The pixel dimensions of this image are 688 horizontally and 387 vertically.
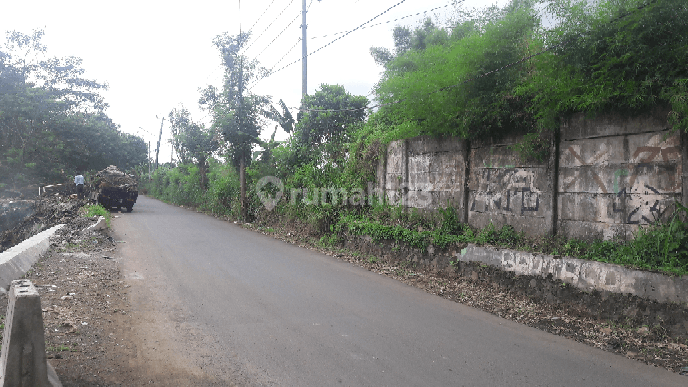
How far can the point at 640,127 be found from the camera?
19.2 feet

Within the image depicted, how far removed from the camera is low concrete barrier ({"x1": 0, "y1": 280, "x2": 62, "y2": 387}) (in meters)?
3.06

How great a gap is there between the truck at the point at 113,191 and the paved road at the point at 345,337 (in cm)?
1758

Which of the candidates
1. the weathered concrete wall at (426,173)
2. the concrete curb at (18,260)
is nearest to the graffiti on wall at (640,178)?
the weathered concrete wall at (426,173)

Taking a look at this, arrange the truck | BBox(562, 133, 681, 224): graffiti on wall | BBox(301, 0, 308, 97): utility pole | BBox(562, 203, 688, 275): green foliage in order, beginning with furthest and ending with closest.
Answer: the truck
BBox(301, 0, 308, 97): utility pole
BBox(562, 133, 681, 224): graffiti on wall
BBox(562, 203, 688, 275): green foliage

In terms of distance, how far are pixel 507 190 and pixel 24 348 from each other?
7.24 meters

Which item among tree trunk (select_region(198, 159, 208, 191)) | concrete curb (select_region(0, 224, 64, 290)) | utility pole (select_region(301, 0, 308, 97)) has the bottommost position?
concrete curb (select_region(0, 224, 64, 290))

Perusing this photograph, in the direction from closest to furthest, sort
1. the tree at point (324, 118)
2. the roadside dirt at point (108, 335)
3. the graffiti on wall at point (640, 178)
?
the roadside dirt at point (108, 335)
the graffiti on wall at point (640, 178)
the tree at point (324, 118)

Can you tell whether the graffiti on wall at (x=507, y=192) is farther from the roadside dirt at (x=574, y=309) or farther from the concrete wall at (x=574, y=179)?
the roadside dirt at (x=574, y=309)

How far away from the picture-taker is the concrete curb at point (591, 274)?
504 centimetres

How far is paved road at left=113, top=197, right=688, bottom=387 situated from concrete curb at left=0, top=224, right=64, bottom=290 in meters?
1.65

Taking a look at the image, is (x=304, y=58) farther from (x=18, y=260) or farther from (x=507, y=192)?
(x=18, y=260)

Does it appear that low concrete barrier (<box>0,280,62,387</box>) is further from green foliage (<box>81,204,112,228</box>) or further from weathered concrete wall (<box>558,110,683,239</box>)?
green foliage (<box>81,204,112,228</box>)

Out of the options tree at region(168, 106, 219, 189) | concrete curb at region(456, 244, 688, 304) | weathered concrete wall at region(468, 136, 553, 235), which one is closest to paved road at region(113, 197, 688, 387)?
concrete curb at region(456, 244, 688, 304)

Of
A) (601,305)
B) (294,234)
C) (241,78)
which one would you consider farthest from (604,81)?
(241,78)
